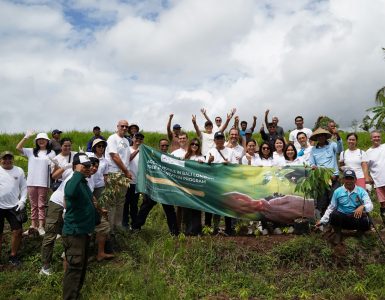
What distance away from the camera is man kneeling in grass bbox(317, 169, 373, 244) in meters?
6.77

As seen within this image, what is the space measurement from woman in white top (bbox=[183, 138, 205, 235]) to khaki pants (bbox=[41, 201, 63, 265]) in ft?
8.13

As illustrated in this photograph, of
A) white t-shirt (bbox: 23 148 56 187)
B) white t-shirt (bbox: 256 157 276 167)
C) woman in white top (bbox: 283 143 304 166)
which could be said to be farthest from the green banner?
white t-shirt (bbox: 23 148 56 187)

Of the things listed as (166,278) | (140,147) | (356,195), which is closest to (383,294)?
(356,195)

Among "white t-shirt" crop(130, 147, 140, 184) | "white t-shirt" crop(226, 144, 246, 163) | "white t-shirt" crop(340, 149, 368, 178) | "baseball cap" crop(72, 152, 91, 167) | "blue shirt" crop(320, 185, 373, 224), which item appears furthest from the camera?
"white t-shirt" crop(226, 144, 246, 163)

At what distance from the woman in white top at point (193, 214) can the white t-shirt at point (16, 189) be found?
10.2 ft

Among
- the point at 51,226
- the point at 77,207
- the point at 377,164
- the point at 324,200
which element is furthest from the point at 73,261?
the point at 377,164

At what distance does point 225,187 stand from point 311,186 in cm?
169

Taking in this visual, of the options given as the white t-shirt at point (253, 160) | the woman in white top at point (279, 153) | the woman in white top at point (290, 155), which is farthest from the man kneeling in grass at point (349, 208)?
the white t-shirt at point (253, 160)

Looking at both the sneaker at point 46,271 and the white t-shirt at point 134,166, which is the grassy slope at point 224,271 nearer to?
the sneaker at point 46,271

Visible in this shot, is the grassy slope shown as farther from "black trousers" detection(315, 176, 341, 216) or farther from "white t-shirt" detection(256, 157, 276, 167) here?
"white t-shirt" detection(256, 157, 276, 167)

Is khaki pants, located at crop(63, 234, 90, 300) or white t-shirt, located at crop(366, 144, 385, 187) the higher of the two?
white t-shirt, located at crop(366, 144, 385, 187)

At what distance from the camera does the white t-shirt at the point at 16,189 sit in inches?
291

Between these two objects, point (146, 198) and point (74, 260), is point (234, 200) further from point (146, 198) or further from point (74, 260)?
point (74, 260)

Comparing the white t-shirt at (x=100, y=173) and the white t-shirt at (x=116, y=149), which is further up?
the white t-shirt at (x=116, y=149)
